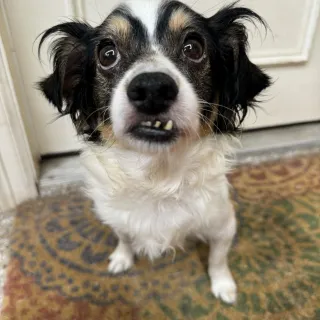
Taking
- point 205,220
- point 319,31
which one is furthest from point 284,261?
point 319,31

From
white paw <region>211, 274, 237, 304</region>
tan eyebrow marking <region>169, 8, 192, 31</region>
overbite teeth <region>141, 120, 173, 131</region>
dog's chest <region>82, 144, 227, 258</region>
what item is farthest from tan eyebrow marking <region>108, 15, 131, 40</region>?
white paw <region>211, 274, 237, 304</region>

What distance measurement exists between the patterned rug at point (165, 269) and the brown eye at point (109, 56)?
2.57ft

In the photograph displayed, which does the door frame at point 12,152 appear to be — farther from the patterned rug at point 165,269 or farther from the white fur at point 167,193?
the white fur at point 167,193

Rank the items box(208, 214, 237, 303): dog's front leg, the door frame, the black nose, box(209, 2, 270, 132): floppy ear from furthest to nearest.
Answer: the door frame
box(208, 214, 237, 303): dog's front leg
box(209, 2, 270, 132): floppy ear
the black nose

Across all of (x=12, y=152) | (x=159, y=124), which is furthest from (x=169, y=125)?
(x=12, y=152)

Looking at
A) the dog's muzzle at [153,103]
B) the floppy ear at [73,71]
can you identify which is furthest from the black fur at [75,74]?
the dog's muzzle at [153,103]

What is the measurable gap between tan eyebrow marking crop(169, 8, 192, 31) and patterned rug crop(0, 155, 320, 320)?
2.82ft

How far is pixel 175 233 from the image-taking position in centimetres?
110

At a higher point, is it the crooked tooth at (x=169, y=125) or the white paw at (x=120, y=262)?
the crooked tooth at (x=169, y=125)

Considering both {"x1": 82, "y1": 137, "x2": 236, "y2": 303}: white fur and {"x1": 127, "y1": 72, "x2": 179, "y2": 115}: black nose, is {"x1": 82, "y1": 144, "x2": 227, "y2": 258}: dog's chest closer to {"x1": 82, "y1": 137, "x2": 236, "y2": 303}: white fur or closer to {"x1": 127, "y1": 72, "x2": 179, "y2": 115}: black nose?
{"x1": 82, "y1": 137, "x2": 236, "y2": 303}: white fur

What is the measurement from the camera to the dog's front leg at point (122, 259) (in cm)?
129

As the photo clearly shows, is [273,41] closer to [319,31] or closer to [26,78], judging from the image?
[319,31]

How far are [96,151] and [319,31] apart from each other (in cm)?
127

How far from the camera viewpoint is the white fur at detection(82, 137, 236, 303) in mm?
961
